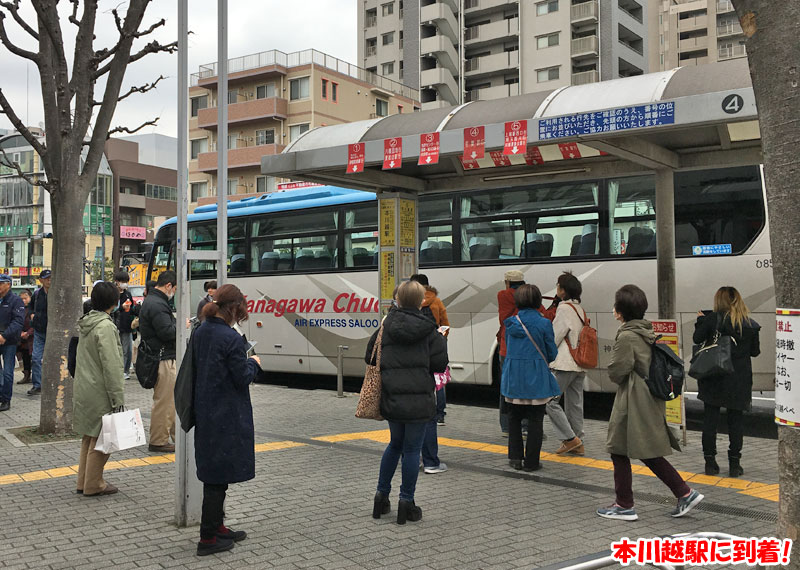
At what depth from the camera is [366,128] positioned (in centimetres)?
866

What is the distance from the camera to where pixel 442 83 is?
181 ft

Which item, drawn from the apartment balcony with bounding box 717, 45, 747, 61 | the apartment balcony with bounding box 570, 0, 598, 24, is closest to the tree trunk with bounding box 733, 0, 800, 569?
the apartment balcony with bounding box 570, 0, 598, 24

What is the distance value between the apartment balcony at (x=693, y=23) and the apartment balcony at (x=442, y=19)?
24776mm

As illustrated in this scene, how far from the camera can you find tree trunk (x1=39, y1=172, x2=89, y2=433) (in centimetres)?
841

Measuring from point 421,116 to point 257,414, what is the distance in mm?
4852

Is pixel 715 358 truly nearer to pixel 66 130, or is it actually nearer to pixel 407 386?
pixel 407 386

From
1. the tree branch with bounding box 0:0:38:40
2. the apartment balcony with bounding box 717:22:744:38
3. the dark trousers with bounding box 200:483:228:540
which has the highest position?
the apartment balcony with bounding box 717:22:744:38

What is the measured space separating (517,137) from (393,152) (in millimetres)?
1494

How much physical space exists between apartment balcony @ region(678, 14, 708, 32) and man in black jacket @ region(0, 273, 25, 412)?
225 feet

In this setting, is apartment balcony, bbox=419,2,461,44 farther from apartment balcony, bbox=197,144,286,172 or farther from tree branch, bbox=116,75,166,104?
tree branch, bbox=116,75,166,104

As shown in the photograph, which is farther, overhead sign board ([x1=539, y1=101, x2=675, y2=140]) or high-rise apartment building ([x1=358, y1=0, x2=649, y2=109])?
high-rise apartment building ([x1=358, y1=0, x2=649, y2=109])

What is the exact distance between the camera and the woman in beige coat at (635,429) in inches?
213

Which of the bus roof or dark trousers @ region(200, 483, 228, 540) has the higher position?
the bus roof

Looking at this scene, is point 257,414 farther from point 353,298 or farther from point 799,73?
point 799,73
